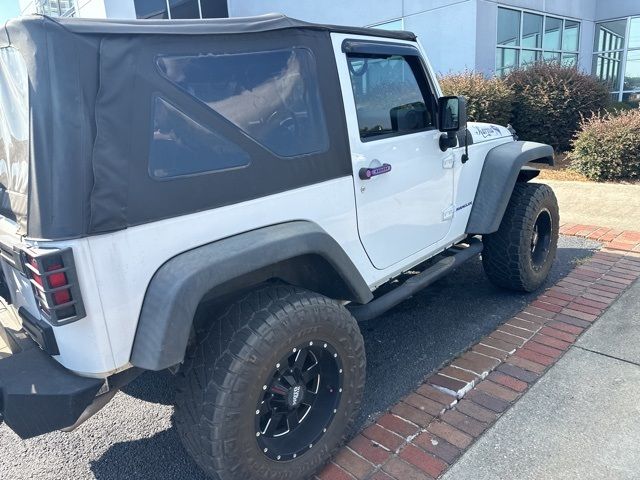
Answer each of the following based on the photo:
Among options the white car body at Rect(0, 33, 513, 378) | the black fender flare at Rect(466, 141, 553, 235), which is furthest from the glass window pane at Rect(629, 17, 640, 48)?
the black fender flare at Rect(466, 141, 553, 235)

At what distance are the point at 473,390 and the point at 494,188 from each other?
1.53 m

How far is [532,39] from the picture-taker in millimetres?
12844

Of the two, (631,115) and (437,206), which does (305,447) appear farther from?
(631,115)

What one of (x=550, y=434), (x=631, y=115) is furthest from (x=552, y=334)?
(x=631, y=115)

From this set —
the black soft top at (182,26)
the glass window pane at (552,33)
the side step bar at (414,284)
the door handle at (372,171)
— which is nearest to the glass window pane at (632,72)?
the glass window pane at (552,33)

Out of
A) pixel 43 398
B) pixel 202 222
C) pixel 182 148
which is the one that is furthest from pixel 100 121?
pixel 43 398

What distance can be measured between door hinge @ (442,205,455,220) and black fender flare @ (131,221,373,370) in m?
1.52

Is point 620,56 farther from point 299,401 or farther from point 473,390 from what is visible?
point 299,401

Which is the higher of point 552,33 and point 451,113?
point 552,33

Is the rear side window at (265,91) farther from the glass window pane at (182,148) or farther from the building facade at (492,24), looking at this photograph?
the building facade at (492,24)

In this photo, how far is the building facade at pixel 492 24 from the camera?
11.4 meters

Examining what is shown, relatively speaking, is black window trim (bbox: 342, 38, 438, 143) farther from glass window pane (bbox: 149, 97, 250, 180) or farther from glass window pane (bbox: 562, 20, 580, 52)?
glass window pane (bbox: 562, 20, 580, 52)

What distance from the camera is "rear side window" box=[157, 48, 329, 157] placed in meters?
1.95

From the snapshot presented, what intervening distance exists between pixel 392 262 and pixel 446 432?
96cm
